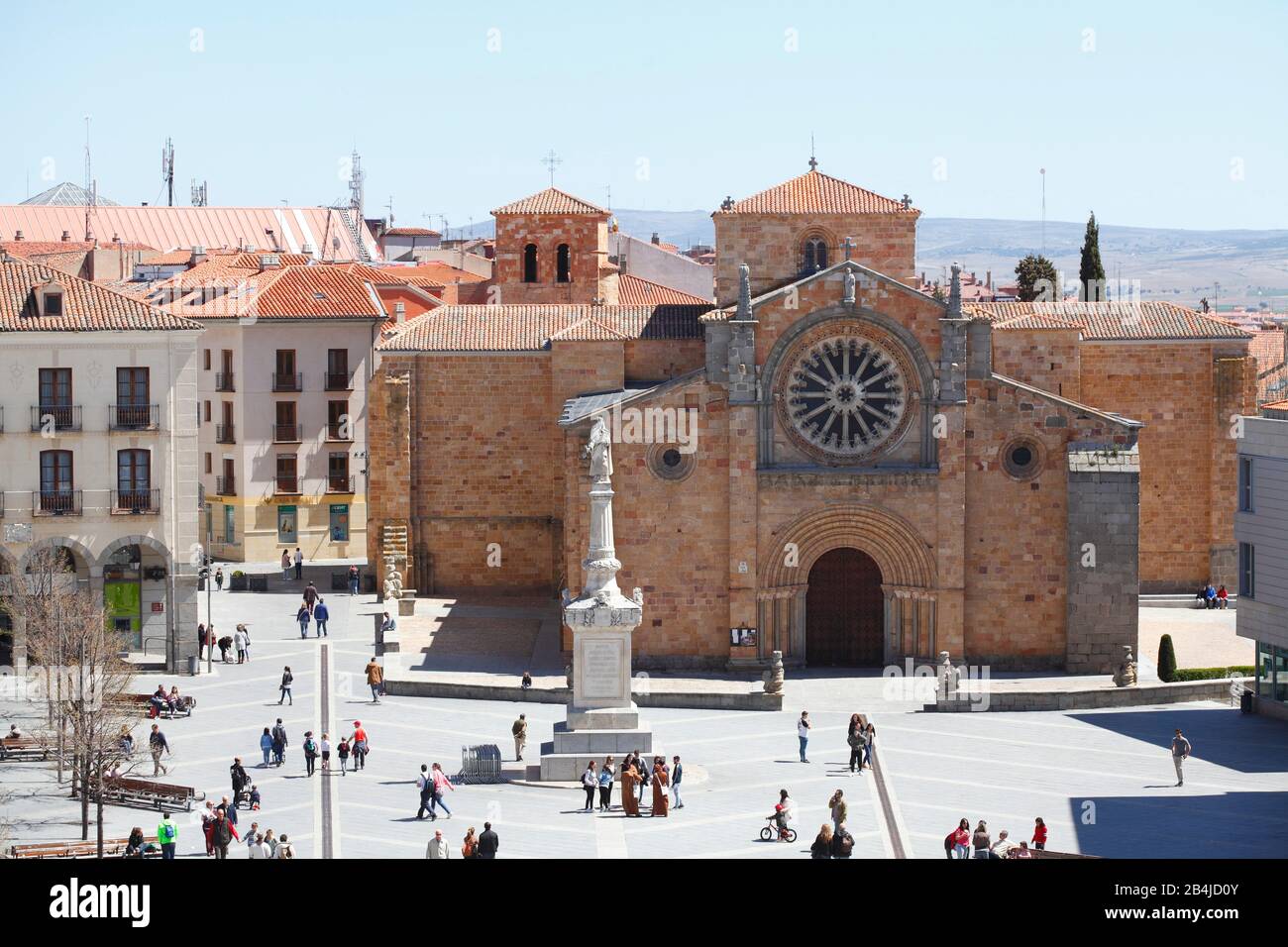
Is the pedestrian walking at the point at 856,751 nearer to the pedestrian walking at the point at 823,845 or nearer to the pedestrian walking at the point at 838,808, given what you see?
the pedestrian walking at the point at 838,808

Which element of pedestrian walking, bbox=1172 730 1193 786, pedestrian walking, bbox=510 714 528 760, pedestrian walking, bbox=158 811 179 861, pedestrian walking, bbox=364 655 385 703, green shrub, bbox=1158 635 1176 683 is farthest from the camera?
green shrub, bbox=1158 635 1176 683

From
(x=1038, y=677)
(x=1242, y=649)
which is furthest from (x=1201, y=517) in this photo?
(x=1038, y=677)

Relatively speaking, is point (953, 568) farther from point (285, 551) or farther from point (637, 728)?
point (285, 551)

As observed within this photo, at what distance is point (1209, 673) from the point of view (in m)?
56.4

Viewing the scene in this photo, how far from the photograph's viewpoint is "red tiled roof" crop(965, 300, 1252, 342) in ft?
228

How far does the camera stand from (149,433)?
56406 mm

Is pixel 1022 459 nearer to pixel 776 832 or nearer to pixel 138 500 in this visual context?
pixel 776 832

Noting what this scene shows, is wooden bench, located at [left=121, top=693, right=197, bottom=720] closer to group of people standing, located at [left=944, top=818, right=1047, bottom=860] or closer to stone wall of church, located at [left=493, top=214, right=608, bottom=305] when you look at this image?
group of people standing, located at [left=944, top=818, right=1047, bottom=860]

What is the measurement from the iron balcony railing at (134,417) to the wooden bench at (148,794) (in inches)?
602

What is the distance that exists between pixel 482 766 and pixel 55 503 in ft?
53.9

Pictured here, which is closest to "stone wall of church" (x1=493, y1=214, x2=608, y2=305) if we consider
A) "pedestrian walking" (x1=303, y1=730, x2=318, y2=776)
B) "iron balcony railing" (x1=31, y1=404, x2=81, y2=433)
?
"iron balcony railing" (x1=31, y1=404, x2=81, y2=433)
